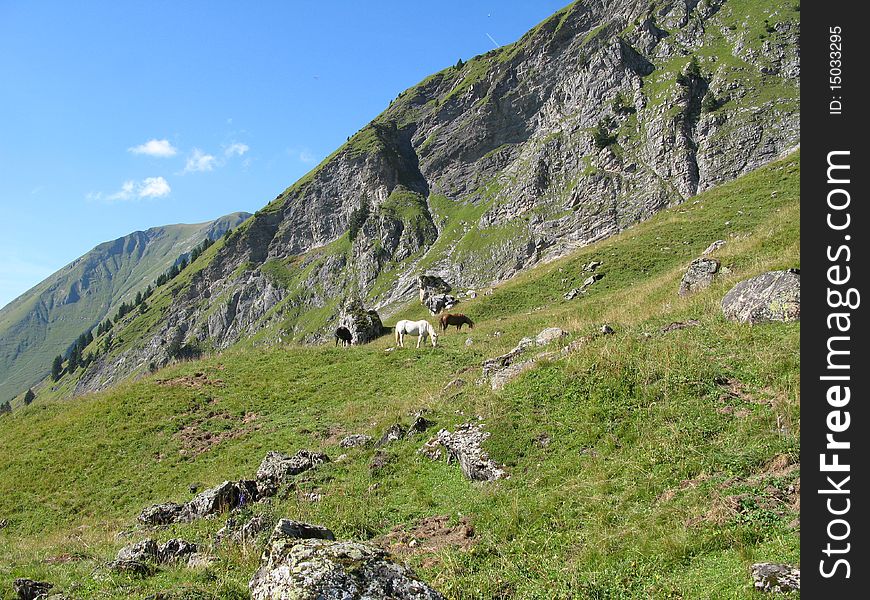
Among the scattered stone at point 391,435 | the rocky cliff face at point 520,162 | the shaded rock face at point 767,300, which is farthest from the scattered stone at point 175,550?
the rocky cliff face at point 520,162

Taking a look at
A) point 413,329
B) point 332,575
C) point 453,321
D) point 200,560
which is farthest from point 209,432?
point 332,575

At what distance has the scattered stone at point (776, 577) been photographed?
18.2ft

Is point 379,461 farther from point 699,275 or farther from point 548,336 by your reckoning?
point 699,275

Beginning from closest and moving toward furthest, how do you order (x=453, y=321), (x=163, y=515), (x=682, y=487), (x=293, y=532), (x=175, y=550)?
(x=293, y=532)
(x=682, y=487)
(x=175, y=550)
(x=163, y=515)
(x=453, y=321)

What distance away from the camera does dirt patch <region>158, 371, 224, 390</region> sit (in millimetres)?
29247

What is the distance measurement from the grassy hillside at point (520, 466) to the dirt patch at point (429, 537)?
0.22 meters

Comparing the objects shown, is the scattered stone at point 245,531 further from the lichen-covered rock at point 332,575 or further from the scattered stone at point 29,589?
the lichen-covered rock at point 332,575

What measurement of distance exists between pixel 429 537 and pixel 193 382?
2551 centimetres

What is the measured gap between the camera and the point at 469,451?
39.5 feet

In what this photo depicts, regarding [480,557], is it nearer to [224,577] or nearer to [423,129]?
[224,577]

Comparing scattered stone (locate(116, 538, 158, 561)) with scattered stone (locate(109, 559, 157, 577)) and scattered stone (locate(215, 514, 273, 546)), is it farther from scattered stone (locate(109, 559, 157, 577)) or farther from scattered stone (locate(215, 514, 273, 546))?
scattered stone (locate(215, 514, 273, 546))

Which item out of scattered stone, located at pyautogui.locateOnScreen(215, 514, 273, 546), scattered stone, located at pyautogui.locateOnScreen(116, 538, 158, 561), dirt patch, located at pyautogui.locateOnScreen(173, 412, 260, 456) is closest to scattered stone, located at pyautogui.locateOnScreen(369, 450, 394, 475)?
scattered stone, located at pyautogui.locateOnScreen(215, 514, 273, 546)

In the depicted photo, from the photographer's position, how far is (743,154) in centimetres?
8981
